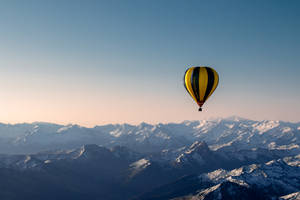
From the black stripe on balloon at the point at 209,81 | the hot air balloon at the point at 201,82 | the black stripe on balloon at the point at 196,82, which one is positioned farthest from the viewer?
the black stripe on balloon at the point at 196,82

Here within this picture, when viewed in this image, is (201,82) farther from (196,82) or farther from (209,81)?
(209,81)

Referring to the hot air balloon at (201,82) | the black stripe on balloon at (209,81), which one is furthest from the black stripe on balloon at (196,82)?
the black stripe on balloon at (209,81)

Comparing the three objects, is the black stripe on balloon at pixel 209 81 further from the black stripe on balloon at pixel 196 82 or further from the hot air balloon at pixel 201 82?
the black stripe on balloon at pixel 196 82

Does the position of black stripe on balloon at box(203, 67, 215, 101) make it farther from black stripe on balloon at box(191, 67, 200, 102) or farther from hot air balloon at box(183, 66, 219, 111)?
black stripe on balloon at box(191, 67, 200, 102)

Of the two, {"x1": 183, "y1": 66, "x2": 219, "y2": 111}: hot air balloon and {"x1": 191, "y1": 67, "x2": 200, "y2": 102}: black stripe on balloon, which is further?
{"x1": 191, "y1": 67, "x2": 200, "y2": 102}: black stripe on balloon

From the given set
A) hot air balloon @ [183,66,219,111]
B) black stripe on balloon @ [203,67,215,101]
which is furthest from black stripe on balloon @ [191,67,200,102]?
black stripe on balloon @ [203,67,215,101]

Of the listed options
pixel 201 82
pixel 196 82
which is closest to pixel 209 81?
pixel 201 82

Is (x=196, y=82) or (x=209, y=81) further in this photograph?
(x=196, y=82)

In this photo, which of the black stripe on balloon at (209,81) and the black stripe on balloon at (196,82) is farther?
the black stripe on balloon at (196,82)
